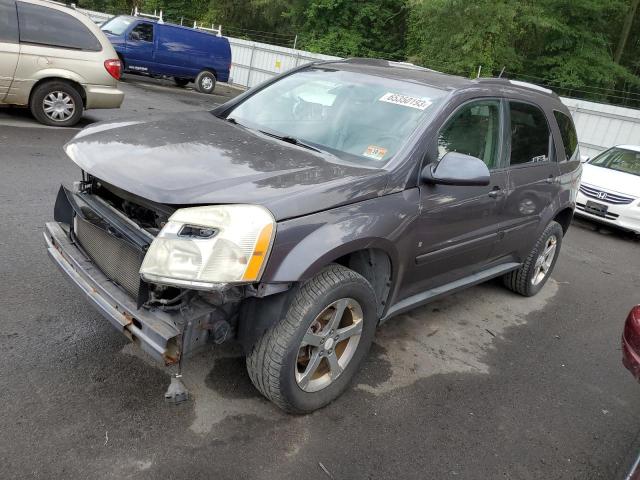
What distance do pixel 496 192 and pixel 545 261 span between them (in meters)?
1.86

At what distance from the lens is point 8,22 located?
297 inches

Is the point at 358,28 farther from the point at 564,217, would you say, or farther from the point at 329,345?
the point at 329,345

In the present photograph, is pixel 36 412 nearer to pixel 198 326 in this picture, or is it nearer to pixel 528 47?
pixel 198 326

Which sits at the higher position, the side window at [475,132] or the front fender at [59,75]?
the side window at [475,132]

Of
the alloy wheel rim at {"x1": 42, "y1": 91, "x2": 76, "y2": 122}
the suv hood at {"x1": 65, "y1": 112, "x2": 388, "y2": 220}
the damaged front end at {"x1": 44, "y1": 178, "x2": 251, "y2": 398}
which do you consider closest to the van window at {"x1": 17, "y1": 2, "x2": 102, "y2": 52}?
the alloy wheel rim at {"x1": 42, "y1": 91, "x2": 76, "y2": 122}

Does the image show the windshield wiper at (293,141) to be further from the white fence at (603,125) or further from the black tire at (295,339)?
the white fence at (603,125)

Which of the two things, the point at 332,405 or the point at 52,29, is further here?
the point at 52,29

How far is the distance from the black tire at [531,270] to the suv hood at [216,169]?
254cm

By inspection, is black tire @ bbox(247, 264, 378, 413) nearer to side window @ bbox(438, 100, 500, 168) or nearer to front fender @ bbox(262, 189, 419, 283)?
front fender @ bbox(262, 189, 419, 283)

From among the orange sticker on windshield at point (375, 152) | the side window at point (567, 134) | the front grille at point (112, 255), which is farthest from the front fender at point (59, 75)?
the side window at point (567, 134)

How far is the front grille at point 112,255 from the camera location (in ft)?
8.61

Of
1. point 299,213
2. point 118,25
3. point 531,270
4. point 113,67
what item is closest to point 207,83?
point 118,25

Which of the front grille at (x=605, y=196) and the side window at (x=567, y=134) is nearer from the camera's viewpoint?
the side window at (x=567, y=134)

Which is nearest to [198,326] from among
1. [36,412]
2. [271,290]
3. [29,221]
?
[271,290]
